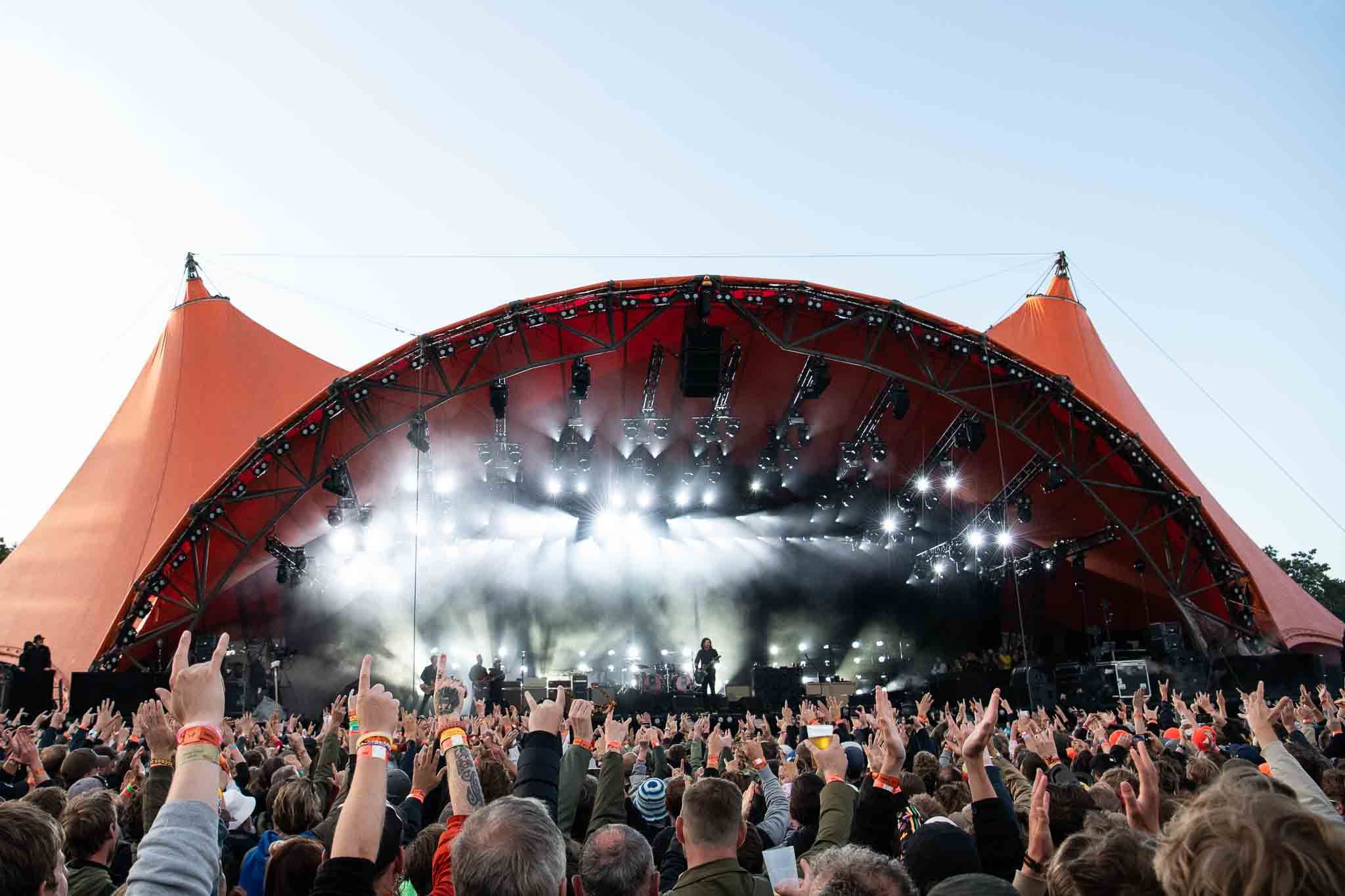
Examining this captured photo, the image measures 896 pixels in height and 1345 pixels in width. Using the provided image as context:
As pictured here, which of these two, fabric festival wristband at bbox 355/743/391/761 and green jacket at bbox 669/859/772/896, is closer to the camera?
fabric festival wristband at bbox 355/743/391/761

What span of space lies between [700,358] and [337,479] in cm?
542

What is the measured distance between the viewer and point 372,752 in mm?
1787

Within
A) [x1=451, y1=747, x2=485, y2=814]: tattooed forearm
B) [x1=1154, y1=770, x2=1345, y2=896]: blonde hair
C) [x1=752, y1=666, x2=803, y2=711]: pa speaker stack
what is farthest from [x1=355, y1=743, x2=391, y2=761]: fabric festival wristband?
[x1=752, y1=666, x2=803, y2=711]: pa speaker stack

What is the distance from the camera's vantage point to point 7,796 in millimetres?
3605

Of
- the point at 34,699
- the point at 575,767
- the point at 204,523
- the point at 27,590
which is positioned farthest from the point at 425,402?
the point at 575,767

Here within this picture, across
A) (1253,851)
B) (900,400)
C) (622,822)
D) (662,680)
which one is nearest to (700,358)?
(900,400)

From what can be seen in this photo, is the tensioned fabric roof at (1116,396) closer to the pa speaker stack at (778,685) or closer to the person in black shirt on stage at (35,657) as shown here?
the pa speaker stack at (778,685)

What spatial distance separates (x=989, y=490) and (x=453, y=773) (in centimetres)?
1506

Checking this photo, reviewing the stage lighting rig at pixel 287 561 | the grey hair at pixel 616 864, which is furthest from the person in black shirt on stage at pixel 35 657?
the grey hair at pixel 616 864

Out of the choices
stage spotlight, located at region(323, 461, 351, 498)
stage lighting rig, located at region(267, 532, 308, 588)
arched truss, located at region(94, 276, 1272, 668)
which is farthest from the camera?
stage lighting rig, located at region(267, 532, 308, 588)

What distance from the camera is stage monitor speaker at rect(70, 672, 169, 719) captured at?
10820 mm

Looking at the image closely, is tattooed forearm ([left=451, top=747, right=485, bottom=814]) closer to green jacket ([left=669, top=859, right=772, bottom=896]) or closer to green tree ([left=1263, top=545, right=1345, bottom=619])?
green jacket ([left=669, top=859, right=772, bottom=896])

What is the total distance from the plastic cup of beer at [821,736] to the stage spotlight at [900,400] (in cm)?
1077

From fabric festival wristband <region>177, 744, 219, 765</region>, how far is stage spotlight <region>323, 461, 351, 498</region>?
1168 cm
